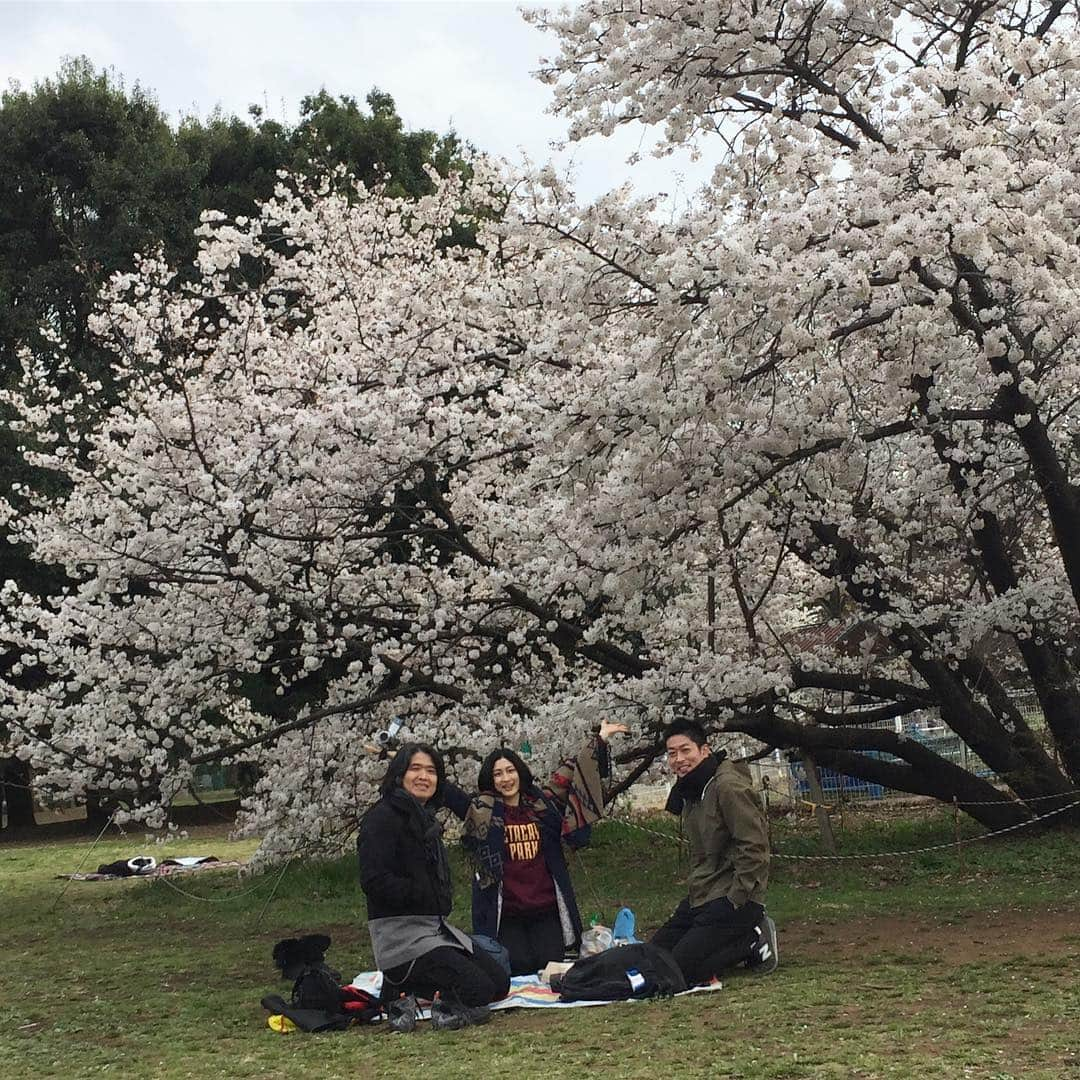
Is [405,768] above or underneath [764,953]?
above

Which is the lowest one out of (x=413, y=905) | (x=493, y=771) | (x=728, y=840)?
(x=413, y=905)

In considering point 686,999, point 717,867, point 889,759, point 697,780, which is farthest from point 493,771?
point 889,759

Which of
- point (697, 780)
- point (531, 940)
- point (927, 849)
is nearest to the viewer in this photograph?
point (697, 780)

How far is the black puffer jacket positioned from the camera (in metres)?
5.54

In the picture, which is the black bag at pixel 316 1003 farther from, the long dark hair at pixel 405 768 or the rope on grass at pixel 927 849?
the rope on grass at pixel 927 849

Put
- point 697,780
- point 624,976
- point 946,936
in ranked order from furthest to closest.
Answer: point 946,936
point 697,780
point 624,976

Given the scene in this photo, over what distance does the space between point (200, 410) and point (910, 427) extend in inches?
204

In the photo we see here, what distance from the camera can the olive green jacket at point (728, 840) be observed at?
5.56m

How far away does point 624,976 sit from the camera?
5422 millimetres

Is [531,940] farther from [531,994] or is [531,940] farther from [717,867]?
[717,867]

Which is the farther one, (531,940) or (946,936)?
(946,936)

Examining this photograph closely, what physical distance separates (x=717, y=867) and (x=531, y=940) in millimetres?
911

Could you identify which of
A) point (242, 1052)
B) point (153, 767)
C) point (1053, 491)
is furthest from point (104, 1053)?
point (1053, 491)

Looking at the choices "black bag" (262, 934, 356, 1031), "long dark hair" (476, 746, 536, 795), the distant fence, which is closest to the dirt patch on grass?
"long dark hair" (476, 746, 536, 795)
